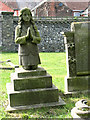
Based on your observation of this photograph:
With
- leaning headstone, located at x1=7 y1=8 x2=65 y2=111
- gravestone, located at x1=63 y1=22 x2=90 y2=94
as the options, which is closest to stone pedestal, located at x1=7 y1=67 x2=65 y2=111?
leaning headstone, located at x1=7 y1=8 x2=65 y2=111

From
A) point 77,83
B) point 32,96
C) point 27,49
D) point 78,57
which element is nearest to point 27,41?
point 27,49

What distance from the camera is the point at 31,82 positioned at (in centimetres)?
480

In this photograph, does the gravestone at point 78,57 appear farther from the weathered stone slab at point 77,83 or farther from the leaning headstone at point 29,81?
the leaning headstone at point 29,81

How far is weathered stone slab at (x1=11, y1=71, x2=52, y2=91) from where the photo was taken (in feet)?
15.5

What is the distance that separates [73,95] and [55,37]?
55.9 ft

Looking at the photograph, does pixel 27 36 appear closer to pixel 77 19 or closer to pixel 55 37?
pixel 55 37

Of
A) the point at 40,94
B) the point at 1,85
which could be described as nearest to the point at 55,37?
the point at 1,85

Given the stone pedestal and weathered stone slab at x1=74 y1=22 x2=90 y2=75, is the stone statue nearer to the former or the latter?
the stone pedestal

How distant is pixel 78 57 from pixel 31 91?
1.97 meters

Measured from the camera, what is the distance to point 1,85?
21.7ft

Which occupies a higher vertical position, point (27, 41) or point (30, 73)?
point (27, 41)

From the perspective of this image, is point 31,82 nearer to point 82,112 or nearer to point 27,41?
point 27,41

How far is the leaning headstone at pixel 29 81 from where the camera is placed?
4.69 m

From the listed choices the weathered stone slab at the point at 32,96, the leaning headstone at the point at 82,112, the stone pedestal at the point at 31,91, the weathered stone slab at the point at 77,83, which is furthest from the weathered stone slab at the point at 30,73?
the leaning headstone at the point at 82,112
